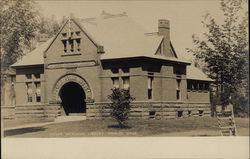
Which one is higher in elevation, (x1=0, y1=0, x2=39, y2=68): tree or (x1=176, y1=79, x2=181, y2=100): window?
(x1=0, y1=0, x2=39, y2=68): tree

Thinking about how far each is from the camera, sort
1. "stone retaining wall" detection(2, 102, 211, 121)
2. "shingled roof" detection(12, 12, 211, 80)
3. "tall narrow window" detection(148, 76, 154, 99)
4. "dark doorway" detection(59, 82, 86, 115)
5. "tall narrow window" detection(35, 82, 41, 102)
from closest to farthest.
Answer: "stone retaining wall" detection(2, 102, 211, 121)
"shingled roof" detection(12, 12, 211, 80)
"tall narrow window" detection(148, 76, 154, 99)
"dark doorway" detection(59, 82, 86, 115)
"tall narrow window" detection(35, 82, 41, 102)

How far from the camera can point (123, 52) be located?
26.5 m

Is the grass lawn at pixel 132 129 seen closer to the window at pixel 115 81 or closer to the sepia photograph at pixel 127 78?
the sepia photograph at pixel 127 78

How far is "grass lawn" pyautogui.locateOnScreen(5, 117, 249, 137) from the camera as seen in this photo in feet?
66.2

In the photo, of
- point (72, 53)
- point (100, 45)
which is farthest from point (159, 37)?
point (72, 53)

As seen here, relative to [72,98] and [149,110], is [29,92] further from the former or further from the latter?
[149,110]

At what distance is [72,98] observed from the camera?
30641 mm

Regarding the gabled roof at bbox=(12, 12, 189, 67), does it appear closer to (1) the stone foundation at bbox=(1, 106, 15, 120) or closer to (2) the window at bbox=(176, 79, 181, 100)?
(2) the window at bbox=(176, 79, 181, 100)

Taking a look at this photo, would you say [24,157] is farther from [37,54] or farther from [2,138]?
[37,54]

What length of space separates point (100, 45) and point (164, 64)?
4.16 metres

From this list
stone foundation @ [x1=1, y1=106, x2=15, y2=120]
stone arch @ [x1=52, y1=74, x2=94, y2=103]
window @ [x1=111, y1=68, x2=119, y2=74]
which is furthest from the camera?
stone arch @ [x1=52, y1=74, x2=94, y2=103]

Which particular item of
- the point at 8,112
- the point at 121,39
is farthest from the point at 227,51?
the point at 8,112

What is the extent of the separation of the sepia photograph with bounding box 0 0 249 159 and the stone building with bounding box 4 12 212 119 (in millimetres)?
65

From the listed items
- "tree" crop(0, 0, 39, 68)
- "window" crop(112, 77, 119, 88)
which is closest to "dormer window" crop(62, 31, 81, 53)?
"window" crop(112, 77, 119, 88)
